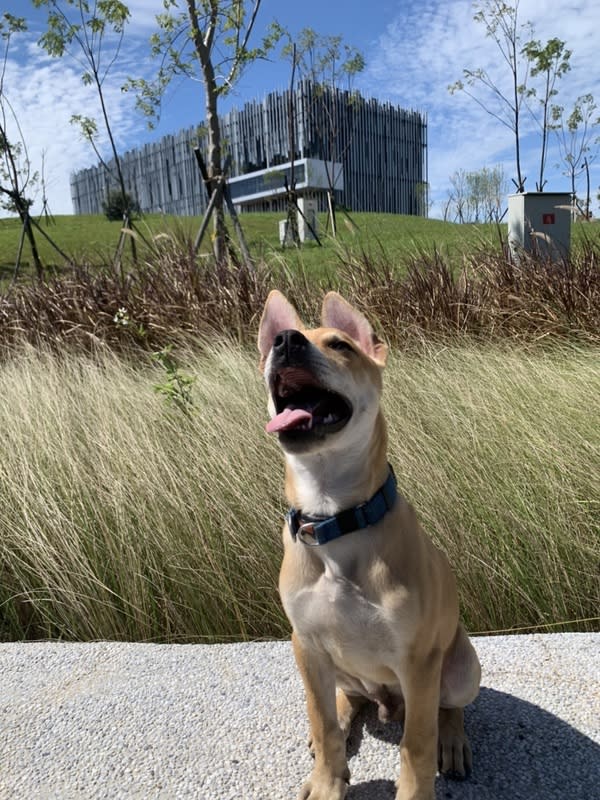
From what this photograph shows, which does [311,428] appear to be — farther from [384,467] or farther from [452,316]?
[452,316]

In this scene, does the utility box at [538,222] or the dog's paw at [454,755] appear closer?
the dog's paw at [454,755]

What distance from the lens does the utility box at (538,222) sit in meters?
7.67

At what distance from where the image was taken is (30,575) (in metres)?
3.26

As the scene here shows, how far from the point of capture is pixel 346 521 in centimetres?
154

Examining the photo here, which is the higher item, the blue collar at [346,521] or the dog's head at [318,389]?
the dog's head at [318,389]

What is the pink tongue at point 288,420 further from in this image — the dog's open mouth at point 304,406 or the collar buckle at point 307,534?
the collar buckle at point 307,534

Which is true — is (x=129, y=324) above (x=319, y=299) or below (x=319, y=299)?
below

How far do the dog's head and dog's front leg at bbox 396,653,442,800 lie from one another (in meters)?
0.58

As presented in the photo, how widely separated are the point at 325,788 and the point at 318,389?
1.07 m

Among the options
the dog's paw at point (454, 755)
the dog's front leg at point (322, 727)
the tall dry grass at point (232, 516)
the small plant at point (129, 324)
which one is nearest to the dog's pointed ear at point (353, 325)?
the dog's front leg at point (322, 727)

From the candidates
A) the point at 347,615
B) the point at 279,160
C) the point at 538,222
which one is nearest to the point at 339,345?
the point at 347,615

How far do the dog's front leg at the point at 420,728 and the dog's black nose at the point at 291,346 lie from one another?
774 millimetres

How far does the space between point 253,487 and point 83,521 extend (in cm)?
89

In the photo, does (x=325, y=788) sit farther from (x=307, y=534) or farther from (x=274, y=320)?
(x=274, y=320)
